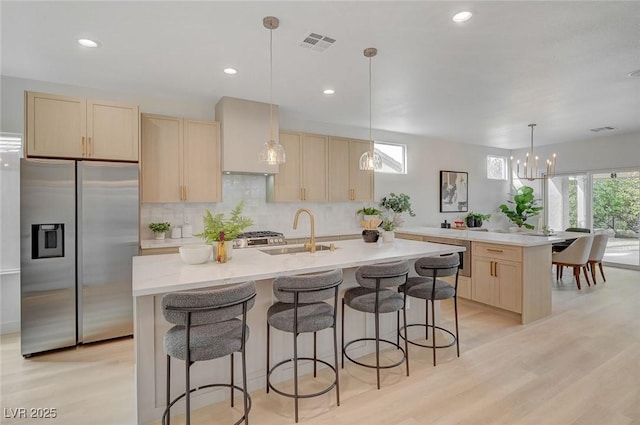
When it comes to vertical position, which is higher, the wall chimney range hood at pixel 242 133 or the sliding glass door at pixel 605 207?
the wall chimney range hood at pixel 242 133

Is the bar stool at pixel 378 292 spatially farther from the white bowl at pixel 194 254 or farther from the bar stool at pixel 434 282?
the white bowl at pixel 194 254

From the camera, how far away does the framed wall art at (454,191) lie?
22.5 feet

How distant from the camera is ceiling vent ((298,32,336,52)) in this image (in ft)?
8.42

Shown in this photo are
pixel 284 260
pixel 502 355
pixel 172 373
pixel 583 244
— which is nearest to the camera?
pixel 172 373

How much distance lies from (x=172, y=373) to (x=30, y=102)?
2943 millimetres

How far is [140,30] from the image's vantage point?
2467 mm

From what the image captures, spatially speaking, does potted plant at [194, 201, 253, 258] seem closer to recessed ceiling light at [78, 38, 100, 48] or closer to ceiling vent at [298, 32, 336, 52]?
ceiling vent at [298, 32, 336, 52]

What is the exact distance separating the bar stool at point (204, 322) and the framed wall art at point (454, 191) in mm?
5986

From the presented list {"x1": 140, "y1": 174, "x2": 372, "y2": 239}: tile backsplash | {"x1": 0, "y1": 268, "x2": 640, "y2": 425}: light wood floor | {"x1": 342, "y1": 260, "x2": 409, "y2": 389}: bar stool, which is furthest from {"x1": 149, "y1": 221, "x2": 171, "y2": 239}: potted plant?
{"x1": 342, "y1": 260, "x2": 409, "y2": 389}: bar stool

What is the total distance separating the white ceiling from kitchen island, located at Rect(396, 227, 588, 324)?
1873mm

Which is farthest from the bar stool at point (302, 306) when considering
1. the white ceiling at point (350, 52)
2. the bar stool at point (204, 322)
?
the white ceiling at point (350, 52)

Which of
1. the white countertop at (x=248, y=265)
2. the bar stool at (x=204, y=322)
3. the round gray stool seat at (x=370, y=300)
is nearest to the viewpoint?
the bar stool at (x=204, y=322)

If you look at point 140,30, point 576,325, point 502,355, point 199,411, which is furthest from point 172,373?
point 576,325

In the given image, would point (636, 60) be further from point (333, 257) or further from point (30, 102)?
point (30, 102)
